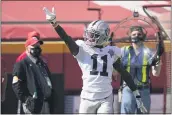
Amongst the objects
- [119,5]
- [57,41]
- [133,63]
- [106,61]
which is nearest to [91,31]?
[106,61]

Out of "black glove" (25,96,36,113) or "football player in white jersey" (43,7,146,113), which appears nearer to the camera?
"football player in white jersey" (43,7,146,113)

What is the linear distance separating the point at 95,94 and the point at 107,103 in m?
0.15

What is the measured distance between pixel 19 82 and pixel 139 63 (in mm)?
1525

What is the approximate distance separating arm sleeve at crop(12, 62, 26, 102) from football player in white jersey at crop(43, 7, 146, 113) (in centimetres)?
124

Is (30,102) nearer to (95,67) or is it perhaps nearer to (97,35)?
(95,67)

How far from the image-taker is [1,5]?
926 centimetres

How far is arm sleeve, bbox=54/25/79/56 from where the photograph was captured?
19.9 ft

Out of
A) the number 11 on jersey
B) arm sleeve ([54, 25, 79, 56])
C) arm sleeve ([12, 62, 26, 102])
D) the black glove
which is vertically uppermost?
arm sleeve ([54, 25, 79, 56])

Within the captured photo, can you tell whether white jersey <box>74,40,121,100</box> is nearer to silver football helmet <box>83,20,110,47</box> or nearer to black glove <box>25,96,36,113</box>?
silver football helmet <box>83,20,110,47</box>

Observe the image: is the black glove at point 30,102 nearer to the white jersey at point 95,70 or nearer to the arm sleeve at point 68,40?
the white jersey at point 95,70

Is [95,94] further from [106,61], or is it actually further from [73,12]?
[73,12]

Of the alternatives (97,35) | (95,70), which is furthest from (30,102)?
(97,35)

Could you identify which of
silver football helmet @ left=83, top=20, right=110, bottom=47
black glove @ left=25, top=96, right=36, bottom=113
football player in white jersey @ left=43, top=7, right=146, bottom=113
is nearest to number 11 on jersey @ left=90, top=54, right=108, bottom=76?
football player in white jersey @ left=43, top=7, right=146, bottom=113

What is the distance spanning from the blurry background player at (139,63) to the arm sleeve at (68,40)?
134cm
